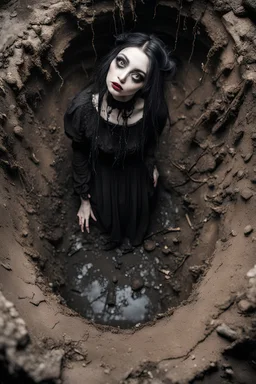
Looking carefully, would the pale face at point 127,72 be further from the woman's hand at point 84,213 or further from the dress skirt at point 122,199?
the woman's hand at point 84,213

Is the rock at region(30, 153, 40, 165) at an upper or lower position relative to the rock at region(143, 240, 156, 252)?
upper

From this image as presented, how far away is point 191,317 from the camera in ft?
7.93

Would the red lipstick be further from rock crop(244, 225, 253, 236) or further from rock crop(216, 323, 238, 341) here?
rock crop(216, 323, 238, 341)

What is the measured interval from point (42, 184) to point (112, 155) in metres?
0.53

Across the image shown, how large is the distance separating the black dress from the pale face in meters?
0.27

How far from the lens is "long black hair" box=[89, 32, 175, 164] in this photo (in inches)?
100

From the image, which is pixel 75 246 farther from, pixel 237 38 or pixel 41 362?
pixel 237 38

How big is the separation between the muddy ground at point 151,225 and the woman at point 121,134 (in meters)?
0.20

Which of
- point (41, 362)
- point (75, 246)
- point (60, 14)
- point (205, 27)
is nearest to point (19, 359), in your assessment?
point (41, 362)

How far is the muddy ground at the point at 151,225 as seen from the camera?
2156 millimetres

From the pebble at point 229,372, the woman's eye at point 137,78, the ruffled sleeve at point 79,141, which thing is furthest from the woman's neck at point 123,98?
the pebble at point 229,372

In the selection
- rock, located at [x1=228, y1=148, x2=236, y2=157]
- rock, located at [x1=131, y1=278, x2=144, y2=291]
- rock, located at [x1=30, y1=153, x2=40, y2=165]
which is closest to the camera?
rock, located at [x1=228, y1=148, x2=236, y2=157]

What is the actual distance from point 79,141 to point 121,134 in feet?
0.93

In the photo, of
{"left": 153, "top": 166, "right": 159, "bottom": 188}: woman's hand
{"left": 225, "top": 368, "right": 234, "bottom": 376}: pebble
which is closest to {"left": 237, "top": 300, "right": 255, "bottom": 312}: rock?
{"left": 225, "top": 368, "right": 234, "bottom": 376}: pebble
